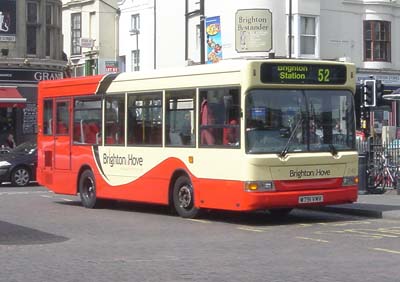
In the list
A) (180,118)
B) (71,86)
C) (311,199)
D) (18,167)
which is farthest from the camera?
(18,167)

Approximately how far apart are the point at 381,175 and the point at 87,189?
8.07 meters

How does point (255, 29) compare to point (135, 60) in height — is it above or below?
above

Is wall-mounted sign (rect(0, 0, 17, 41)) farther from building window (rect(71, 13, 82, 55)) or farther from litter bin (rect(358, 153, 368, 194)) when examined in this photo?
litter bin (rect(358, 153, 368, 194))

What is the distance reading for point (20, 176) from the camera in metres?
28.1

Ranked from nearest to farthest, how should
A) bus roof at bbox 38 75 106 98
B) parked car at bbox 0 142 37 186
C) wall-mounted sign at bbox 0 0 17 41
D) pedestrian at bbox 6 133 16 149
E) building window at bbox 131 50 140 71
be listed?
bus roof at bbox 38 75 106 98, parked car at bbox 0 142 37 186, pedestrian at bbox 6 133 16 149, wall-mounted sign at bbox 0 0 17 41, building window at bbox 131 50 140 71

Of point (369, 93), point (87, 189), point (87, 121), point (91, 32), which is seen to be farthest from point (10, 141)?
point (369, 93)

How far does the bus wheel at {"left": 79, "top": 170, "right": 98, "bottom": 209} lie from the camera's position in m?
19.4

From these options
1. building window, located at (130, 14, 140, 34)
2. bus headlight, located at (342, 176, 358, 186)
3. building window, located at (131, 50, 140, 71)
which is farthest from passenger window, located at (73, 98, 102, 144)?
building window, located at (130, 14, 140, 34)

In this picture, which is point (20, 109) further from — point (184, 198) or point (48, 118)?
point (184, 198)

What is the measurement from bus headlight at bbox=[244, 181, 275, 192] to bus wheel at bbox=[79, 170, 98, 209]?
18.1 feet

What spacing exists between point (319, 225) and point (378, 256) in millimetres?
4015

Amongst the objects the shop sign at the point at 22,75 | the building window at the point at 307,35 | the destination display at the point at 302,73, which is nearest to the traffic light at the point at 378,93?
the destination display at the point at 302,73

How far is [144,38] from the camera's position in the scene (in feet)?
172

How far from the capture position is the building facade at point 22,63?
3975 cm
